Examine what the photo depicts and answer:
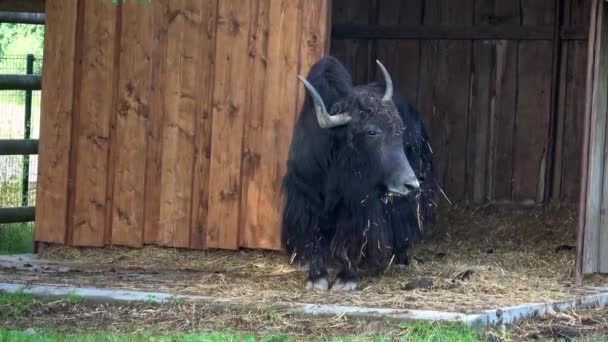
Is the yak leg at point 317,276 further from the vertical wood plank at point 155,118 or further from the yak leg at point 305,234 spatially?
the vertical wood plank at point 155,118

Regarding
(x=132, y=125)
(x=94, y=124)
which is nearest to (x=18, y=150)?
(x=94, y=124)

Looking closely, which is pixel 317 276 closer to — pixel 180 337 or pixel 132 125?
pixel 180 337

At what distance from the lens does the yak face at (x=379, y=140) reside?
8.73 m

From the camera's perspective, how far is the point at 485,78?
1323cm

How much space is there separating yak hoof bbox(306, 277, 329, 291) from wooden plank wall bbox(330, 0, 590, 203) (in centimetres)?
460

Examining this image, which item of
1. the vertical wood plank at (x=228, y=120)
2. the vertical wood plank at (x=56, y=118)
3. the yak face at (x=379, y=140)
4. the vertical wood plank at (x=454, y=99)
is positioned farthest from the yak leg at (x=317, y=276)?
the vertical wood plank at (x=454, y=99)

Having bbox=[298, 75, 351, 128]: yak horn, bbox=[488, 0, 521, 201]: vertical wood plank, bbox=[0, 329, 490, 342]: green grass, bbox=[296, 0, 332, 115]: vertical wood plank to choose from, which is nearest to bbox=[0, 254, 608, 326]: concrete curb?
bbox=[0, 329, 490, 342]: green grass

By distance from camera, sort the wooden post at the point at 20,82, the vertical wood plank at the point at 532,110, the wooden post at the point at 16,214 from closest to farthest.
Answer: the wooden post at the point at 20,82, the wooden post at the point at 16,214, the vertical wood plank at the point at 532,110

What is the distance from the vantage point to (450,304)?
8.07 meters

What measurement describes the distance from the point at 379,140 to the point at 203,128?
210 cm

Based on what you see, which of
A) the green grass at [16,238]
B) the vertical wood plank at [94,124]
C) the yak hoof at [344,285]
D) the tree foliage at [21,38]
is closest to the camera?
the yak hoof at [344,285]

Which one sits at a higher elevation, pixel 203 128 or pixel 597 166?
pixel 203 128

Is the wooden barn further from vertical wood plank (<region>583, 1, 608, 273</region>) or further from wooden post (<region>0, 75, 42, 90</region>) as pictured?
wooden post (<region>0, 75, 42, 90</region>)

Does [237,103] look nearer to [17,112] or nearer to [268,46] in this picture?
[268,46]
